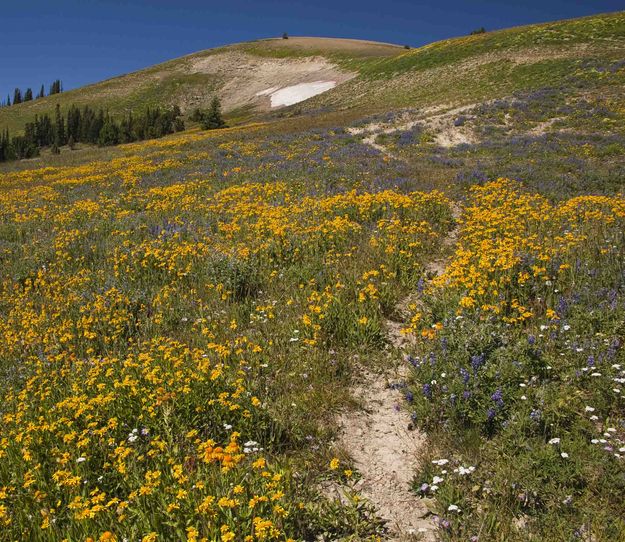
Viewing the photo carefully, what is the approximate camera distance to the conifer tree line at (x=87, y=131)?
221 feet

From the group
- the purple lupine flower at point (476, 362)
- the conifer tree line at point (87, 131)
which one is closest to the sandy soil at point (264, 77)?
the conifer tree line at point (87, 131)

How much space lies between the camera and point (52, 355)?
6.48 meters

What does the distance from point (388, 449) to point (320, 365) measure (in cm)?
146

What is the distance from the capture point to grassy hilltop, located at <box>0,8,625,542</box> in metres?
3.81

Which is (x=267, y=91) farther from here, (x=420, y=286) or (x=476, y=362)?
(x=476, y=362)

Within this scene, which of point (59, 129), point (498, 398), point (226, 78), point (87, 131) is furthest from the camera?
point (226, 78)

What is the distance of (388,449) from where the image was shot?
4.90 meters

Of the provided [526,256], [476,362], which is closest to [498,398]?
[476,362]

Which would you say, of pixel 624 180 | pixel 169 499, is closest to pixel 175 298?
pixel 169 499

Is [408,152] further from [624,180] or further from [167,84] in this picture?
[167,84]

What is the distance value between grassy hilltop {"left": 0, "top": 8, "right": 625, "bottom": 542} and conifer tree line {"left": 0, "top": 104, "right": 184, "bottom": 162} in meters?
58.8

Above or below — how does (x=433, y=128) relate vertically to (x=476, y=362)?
above

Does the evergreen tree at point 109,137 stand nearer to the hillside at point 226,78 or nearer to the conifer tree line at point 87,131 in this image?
the conifer tree line at point 87,131

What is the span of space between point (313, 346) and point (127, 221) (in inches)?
367
